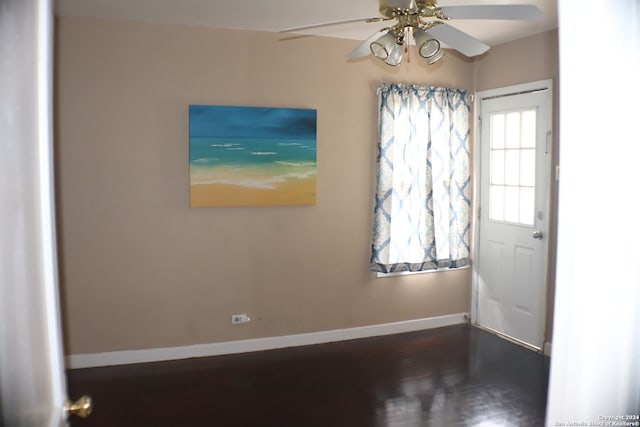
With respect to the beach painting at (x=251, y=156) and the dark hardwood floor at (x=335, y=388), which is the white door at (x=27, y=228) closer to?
the dark hardwood floor at (x=335, y=388)

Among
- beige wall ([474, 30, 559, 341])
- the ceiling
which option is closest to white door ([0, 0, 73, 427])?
the ceiling

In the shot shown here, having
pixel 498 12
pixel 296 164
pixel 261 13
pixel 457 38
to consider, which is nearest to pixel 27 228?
pixel 498 12

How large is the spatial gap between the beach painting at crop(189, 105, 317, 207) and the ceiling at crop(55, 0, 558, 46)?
0.66m

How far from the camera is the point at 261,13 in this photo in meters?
3.75

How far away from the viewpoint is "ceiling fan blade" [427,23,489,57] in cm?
263

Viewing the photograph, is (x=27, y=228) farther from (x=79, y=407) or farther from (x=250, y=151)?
(x=250, y=151)

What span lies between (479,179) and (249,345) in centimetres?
264

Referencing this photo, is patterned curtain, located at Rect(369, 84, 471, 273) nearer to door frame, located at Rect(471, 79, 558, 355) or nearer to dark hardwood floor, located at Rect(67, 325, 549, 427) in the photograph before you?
door frame, located at Rect(471, 79, 558, 355)

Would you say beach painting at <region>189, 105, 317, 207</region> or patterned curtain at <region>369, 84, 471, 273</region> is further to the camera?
patterned curtain at <region>369, 84, 471, 273</region>

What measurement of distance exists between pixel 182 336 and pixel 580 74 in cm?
370

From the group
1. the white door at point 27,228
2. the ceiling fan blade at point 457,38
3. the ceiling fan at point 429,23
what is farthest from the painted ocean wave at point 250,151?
the white door at point 27,228

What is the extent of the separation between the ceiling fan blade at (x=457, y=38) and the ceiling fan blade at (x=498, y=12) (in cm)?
8

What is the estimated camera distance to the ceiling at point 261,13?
3.48 metres

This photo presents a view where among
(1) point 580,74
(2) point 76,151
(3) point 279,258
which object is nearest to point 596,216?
(1) point 580,74
